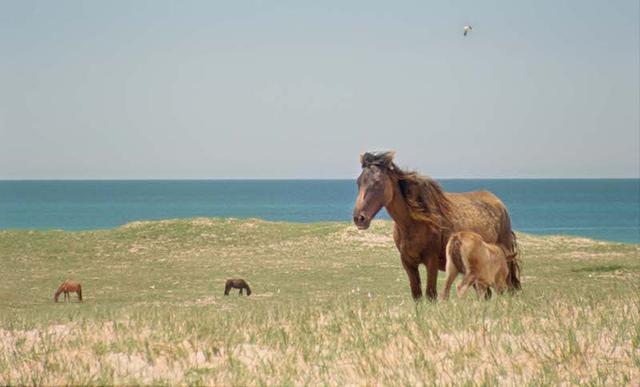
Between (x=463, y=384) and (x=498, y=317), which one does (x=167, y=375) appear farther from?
(x=498, y=317)

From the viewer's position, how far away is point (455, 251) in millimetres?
10555

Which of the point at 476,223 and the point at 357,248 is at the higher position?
the point at 476,223

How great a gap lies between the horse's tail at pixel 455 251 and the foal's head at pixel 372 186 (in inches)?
36.3

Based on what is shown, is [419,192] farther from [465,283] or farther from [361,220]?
[465,283]

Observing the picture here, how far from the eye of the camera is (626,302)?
33.5 ft

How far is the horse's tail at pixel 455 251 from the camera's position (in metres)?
10.5

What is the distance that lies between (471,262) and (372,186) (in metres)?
1.46

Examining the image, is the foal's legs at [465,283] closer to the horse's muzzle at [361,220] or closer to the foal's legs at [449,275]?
the foal's legs at [449,275]

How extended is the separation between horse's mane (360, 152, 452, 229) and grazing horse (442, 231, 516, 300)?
0.50m

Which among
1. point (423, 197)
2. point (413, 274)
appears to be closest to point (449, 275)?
point (413, 274)

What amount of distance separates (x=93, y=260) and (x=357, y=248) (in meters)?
10.9

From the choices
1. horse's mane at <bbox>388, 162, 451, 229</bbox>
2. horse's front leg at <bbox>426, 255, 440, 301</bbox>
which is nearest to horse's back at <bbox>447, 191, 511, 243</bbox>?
horse's mane at <bbox>388, 162, 451, 229</bbox>

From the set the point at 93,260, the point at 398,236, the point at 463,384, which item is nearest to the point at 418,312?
the point at 398,236

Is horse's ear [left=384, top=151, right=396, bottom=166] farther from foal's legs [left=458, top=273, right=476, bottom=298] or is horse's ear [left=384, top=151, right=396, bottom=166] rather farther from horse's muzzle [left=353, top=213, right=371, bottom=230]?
foal's legs [left=458, top=273, right=476, bottom=298]
